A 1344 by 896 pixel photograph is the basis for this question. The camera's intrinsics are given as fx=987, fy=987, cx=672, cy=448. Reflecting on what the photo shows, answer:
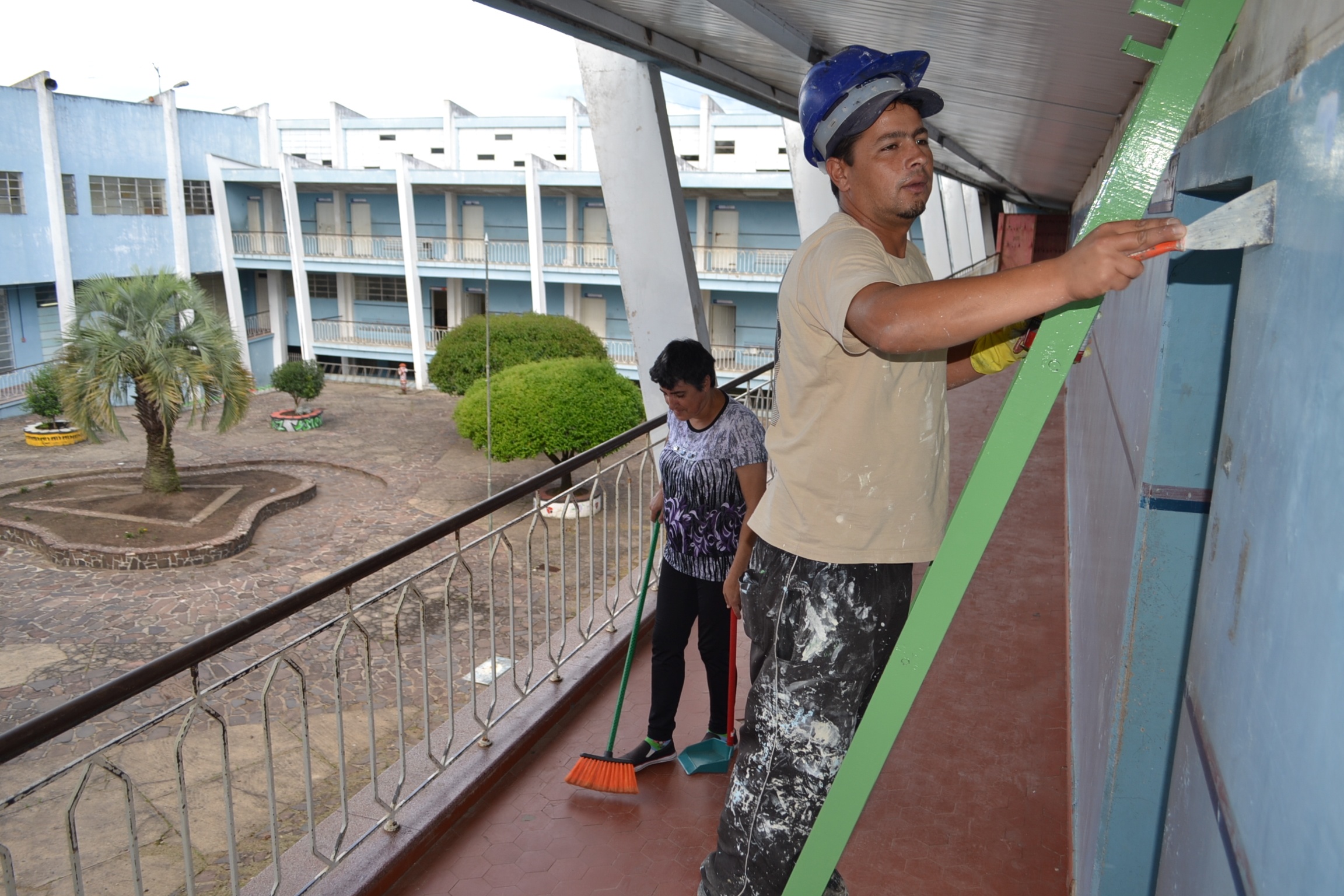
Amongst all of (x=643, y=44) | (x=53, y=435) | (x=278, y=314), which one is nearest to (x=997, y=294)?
(x=643, y=44)

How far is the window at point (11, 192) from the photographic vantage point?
24.5 meters

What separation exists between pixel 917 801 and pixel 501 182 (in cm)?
2878

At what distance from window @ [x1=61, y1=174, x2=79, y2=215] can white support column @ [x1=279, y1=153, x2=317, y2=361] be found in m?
5.49

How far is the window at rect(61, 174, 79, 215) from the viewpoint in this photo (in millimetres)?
26281

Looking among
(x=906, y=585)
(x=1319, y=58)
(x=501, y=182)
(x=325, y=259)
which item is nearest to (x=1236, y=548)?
(x=1319, y=58)

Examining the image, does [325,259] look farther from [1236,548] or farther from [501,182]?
[1236,548]

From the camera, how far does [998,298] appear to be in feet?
4.29

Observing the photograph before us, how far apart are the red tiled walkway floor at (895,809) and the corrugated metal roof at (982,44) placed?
7.49ft

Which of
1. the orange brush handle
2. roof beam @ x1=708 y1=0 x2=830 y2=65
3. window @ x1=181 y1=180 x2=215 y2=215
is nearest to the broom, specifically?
roof beam @ x1=708 y1=0 x2=830 y2=65

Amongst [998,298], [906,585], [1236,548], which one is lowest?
[906,585]

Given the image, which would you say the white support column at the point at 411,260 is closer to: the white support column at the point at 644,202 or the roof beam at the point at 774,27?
the white support column at the point at 644,202

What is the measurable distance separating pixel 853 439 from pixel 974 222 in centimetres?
1905

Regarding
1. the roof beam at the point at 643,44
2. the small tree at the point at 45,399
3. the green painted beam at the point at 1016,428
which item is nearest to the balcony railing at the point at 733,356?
the small tree at the point at 45,399

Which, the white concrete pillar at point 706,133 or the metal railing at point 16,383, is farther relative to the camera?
the white concrete pillar at point 706,133
